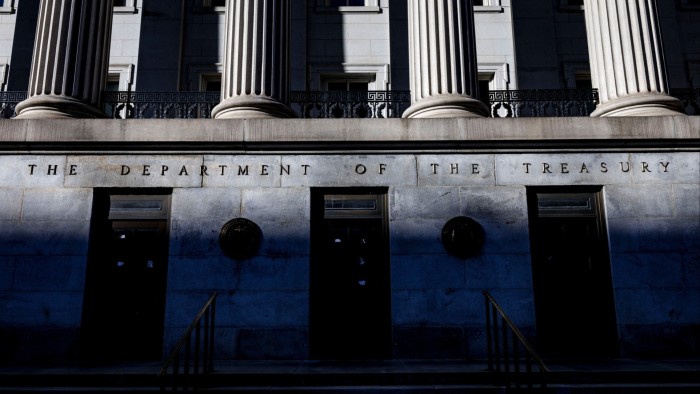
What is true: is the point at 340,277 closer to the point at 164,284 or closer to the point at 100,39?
the point at 164,284

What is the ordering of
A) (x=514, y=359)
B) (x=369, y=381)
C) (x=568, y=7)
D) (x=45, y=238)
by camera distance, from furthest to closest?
1. (x=568, y=7)
2. (x=45, y=238)
3. (x=369, y=381)
4. (x=514, y=359)

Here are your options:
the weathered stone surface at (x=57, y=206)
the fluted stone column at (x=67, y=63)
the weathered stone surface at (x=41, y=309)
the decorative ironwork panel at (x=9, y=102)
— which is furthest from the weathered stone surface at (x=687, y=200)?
the decorative ironwork panel at (x=9, y=102)

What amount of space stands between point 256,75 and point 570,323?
770 centimetres

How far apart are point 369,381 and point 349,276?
125 inches

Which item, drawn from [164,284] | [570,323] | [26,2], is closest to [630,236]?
[570,323]

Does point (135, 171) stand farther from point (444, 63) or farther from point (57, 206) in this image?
point (444, 63)

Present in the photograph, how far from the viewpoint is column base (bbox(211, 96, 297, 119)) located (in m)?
11.8

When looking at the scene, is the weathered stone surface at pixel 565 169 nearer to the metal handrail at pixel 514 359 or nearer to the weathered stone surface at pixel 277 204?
the metal handrail at pixel 514 359

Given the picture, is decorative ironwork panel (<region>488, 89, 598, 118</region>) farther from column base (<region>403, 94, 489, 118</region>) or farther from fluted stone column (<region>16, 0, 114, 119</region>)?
fluted stone column (<region>16, 0, 114, 119</region>)

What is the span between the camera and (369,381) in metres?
8.44

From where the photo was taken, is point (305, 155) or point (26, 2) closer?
point (305, 155)

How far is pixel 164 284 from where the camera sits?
11305 mm

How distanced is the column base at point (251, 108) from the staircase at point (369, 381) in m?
5.10

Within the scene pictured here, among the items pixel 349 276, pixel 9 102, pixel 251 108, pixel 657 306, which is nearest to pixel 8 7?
pixel 9 102
